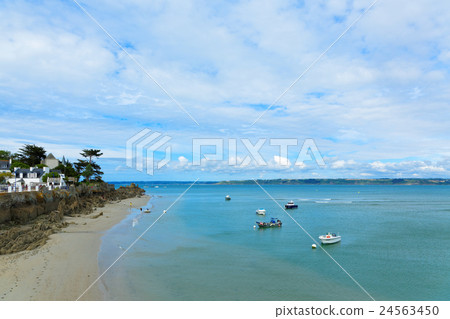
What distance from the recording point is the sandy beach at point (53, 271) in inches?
492

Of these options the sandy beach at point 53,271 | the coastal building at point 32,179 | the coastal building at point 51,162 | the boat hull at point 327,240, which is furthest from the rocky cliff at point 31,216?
the coastal building at point 51,162

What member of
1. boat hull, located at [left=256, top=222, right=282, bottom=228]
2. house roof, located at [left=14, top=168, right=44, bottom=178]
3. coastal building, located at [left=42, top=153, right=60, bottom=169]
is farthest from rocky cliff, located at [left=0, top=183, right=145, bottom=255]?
coastal building, located at [left=42, top=153, right=60, bottom=169]

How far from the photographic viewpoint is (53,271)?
15.1 m

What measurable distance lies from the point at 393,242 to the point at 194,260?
18725 millimetres

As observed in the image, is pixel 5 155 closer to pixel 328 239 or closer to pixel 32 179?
pixel 32 179

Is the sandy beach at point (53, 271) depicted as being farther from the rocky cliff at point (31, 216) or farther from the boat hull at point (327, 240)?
the boat hull at point (327, 240)

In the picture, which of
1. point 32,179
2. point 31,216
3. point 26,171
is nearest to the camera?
point 31,216

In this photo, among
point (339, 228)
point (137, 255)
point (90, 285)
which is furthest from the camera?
point (339, 228)

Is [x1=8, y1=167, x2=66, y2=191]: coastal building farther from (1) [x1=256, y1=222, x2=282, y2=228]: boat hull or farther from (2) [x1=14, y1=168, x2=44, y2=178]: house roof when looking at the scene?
(1) [x1=256, y1=222, x2=282, y2=228]: boat hull

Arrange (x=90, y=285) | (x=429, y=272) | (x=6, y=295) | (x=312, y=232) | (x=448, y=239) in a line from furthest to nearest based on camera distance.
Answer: (x=312, y=232)
(x=448, y=239)
(x=429, y=272)
(x=90, y=285)
(x=6, y=295)

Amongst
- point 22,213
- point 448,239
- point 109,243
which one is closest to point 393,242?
point 448,239

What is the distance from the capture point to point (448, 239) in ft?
95.1

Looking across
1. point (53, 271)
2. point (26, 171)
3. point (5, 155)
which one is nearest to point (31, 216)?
point (53, 271)
